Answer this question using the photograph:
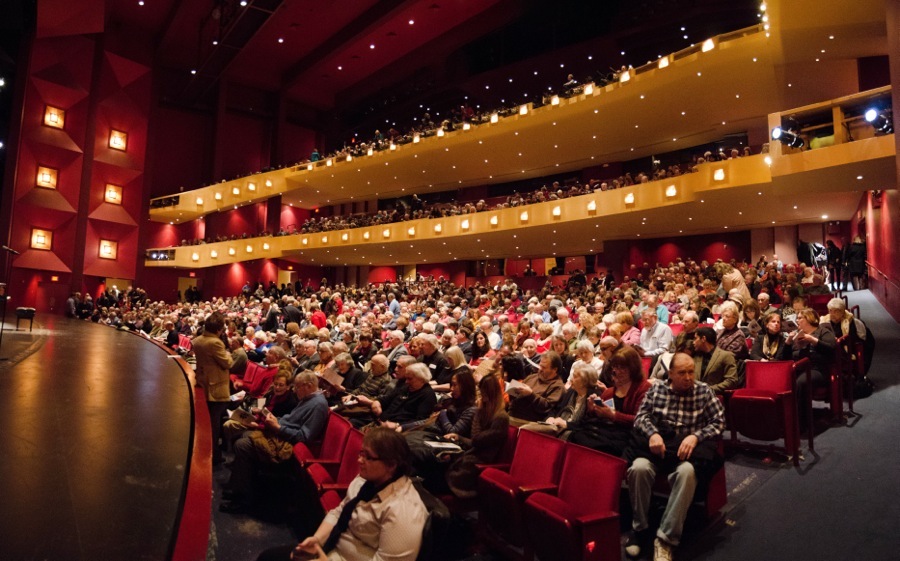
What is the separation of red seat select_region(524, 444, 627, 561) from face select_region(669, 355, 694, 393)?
0.61m

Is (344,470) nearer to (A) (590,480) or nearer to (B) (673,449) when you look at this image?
(A) (590,480)

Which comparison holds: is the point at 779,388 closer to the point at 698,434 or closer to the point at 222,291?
the point at 698,434

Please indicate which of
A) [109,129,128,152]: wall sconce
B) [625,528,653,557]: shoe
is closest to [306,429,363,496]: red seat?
[625,528,653,557]: shoe

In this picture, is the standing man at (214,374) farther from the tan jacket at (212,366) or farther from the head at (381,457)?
the head at (381,457)

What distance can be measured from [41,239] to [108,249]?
184cm

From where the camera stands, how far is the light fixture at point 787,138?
7875 millimetres

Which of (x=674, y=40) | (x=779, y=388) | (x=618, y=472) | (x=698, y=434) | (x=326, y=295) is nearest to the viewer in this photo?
(x=618, y=472)

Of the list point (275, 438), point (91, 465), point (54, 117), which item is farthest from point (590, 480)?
point (54, 117)

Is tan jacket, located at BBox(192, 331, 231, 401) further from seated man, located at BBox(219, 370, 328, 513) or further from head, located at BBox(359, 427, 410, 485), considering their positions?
head, located at BBox(359, 427, 410, 485)

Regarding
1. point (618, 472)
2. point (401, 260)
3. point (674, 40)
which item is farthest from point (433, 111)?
point (618, 472)

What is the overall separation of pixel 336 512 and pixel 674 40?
15.7 metres

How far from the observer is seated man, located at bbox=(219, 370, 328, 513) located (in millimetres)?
3137

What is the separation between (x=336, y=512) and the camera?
75.4 inches

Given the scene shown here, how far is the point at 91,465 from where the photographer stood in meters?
2.36
